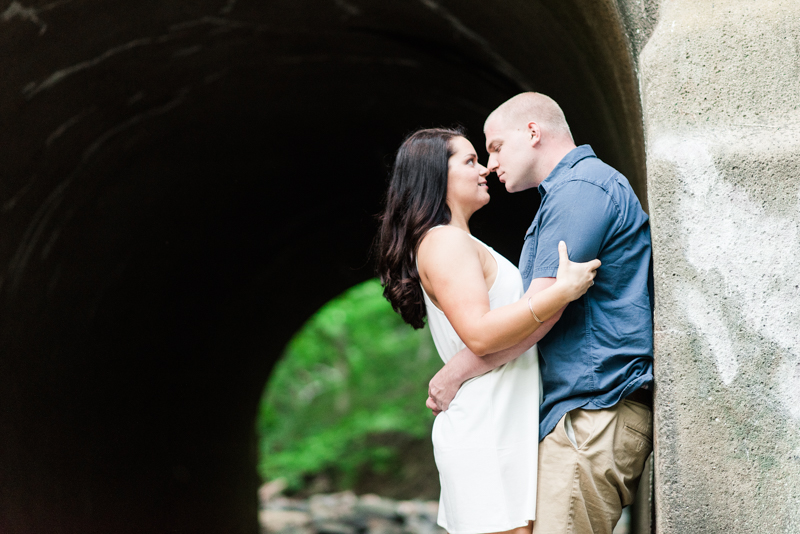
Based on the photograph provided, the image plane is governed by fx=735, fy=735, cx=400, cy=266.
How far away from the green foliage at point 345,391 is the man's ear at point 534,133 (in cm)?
1392

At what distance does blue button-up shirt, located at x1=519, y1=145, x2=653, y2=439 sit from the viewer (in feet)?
7.70

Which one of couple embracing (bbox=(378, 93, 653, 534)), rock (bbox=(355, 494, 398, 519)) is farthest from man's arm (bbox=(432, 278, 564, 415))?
rock (bbox=(355, 494, 398, 519))

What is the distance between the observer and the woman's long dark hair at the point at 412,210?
8.97 feet

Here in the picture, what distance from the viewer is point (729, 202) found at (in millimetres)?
2252

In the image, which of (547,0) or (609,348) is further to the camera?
(547,0)

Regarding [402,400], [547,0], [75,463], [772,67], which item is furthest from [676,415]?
[402,400]

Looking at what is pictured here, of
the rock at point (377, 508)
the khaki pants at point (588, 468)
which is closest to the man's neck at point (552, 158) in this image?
the khaki pants at point (588, 468)

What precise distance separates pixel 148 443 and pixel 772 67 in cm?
558

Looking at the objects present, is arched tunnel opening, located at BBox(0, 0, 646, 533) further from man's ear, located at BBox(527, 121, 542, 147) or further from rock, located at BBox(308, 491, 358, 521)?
rock, located at BBox(308, 491, 358, 521)

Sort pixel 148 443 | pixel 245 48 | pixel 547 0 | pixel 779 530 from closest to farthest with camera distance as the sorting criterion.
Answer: pixel 779 530 < pixel 547 0 < pixel 245 48 < pixel 148 443

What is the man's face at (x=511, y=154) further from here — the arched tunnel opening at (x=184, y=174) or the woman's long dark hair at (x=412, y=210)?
the arched tunnel opening at (x=184, y=174)

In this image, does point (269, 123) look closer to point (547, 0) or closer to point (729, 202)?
point (547, 0)

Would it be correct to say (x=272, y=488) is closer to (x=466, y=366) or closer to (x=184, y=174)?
(x=184, y=174)

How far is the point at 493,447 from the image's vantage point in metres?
2.42
